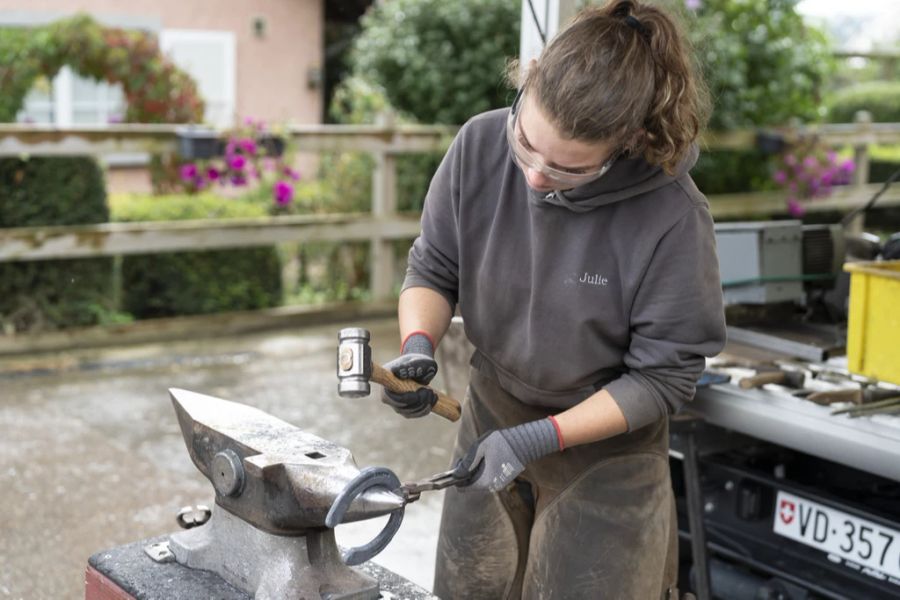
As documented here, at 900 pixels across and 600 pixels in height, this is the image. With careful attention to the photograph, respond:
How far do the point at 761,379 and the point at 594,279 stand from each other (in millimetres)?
915

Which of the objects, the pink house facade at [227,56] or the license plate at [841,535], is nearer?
the license plate at [841,535]

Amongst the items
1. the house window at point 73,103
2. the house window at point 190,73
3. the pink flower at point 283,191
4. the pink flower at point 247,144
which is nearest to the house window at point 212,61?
the house window at point 190,73

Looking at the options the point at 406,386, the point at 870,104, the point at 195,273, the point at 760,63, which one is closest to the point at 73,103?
the point at 195,273

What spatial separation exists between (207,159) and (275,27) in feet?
24.4

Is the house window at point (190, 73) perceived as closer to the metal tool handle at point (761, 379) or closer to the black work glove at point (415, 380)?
the metal tool handle at point (761, 379)

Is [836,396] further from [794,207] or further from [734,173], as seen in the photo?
[734,173]

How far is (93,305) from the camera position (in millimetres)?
6695

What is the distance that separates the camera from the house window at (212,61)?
1318cm

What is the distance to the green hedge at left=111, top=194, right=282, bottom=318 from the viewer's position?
23.0 feet

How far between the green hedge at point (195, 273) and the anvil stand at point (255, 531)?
482cm

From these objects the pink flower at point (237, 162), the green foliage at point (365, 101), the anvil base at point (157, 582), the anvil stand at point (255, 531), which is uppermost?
the green foliage at point (365, 101)

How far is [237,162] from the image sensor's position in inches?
276

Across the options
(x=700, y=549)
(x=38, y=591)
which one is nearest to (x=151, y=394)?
(x=38, y=591)

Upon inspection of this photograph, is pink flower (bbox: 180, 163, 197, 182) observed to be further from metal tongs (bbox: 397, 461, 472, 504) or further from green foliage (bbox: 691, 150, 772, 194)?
metal tongs (bbox: 397, 461, 472, 504)
